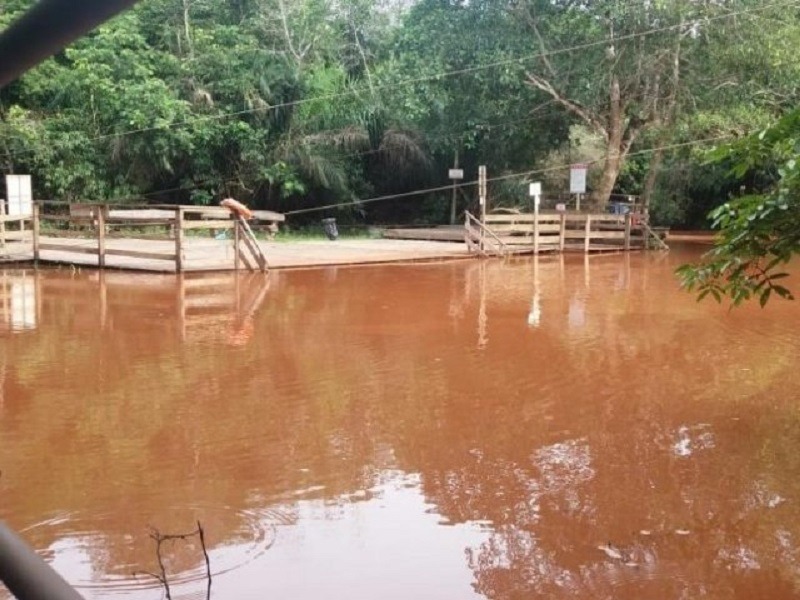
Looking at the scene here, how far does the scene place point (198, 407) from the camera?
596cm

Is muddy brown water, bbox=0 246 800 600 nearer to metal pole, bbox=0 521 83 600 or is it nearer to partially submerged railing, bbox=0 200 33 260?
metal pole, bbox=0 521 83 600

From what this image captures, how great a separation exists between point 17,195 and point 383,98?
1059 centimetres

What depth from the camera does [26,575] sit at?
655mm

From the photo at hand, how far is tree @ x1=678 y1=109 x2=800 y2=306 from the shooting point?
150 inches

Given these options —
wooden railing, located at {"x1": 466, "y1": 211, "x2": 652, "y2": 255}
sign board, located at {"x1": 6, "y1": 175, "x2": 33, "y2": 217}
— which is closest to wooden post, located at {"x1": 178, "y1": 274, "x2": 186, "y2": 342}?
sign board, located at {"x1": 6, "y1": 175, "x2": 33, "y2": 217}

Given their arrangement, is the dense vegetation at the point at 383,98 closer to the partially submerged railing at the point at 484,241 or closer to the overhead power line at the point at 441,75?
the overhead power line at the point at 441,75

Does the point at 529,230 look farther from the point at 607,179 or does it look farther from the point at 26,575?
the point at 26,575

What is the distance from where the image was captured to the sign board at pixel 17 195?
15.3 meters

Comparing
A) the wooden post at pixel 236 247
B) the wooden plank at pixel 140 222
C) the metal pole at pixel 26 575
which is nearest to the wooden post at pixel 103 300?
the wooden plank at pixel 140 222

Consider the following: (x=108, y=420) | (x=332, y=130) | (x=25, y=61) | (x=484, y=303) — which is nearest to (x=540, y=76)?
(x=332, y=130)

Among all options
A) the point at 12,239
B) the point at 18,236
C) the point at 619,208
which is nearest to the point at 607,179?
the point at 619,208

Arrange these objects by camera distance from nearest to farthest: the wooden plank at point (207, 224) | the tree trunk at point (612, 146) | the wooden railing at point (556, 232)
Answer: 1. the wooden plank at point (207, 224)
2. the wooden railing at point (556, 232)
3. the tree trunk at point (612, 146)

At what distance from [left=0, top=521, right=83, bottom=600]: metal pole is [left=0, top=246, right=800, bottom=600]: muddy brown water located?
9.03ft

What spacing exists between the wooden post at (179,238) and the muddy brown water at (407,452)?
345 cm
